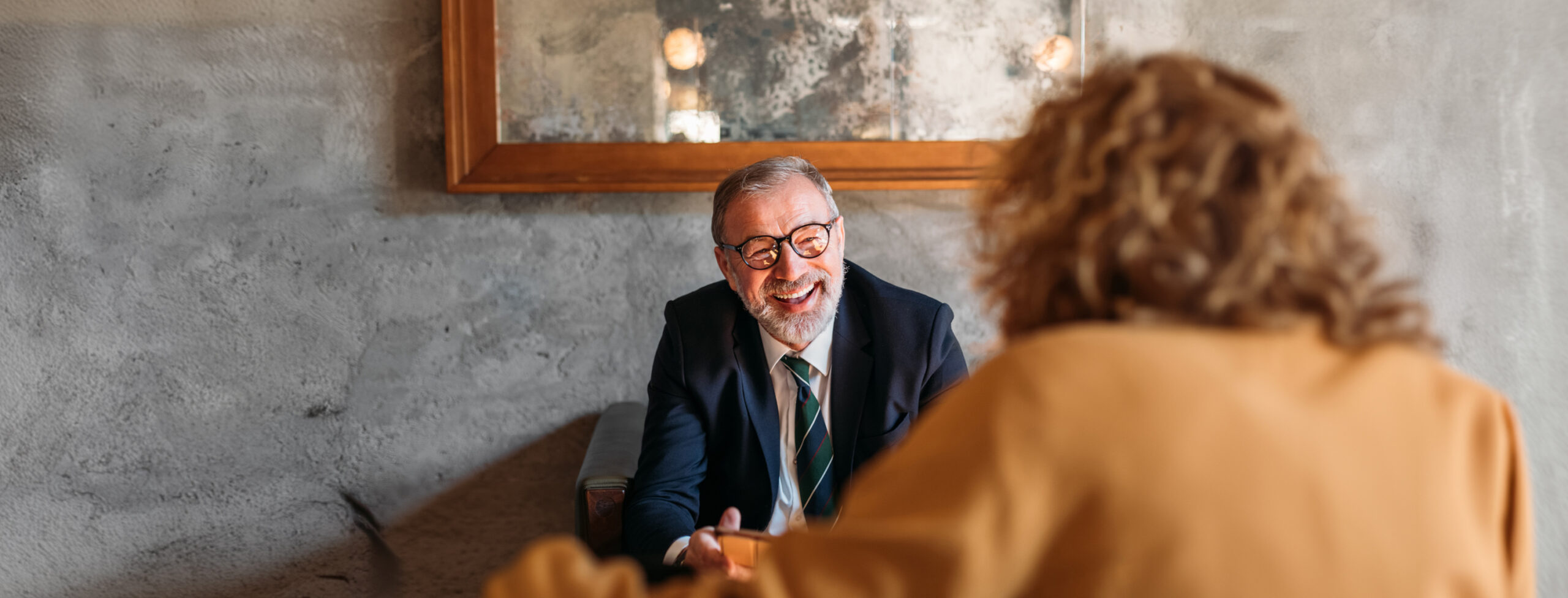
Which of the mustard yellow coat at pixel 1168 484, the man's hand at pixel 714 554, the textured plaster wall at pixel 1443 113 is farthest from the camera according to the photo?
the textured plaster wall at pixel 1443 113

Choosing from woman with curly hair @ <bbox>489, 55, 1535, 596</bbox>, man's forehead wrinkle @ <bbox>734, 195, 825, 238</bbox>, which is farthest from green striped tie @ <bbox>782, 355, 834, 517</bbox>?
woman with curly hair @ <bbox>489, 55, 1535, 596</bbox>

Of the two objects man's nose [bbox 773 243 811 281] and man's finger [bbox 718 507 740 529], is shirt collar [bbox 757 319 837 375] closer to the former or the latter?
man's nose [bbox 773 243 811 281]

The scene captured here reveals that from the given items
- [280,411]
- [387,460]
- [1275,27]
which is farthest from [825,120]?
[280,411]

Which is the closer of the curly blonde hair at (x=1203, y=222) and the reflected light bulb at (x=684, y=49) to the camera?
the curly blonde hair at (x=1203, y=222)

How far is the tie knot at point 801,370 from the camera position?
1837 millimetres

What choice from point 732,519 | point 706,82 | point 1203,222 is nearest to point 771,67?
point 706,82

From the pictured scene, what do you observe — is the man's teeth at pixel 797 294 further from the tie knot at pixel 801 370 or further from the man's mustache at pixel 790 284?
the tie knot at pixel 801 370

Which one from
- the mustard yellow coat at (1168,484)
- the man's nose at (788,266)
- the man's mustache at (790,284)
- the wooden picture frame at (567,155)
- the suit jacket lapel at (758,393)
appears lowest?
the suit jacket lapel at (758,393)

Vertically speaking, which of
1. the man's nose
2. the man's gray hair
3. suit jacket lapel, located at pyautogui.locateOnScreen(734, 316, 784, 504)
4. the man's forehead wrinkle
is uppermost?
the man's gray hair

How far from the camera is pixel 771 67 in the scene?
228cm

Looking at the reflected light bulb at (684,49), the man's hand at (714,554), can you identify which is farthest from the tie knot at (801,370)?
the reflected light bulb at (684,49)

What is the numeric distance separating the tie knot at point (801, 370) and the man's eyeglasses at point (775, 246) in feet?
0.65

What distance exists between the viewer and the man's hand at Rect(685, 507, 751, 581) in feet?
4.35

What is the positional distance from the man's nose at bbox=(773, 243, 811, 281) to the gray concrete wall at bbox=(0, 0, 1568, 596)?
592 mm
